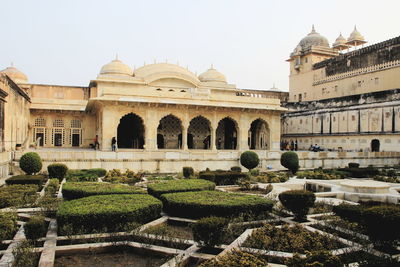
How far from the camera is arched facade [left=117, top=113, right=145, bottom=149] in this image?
1042 inches

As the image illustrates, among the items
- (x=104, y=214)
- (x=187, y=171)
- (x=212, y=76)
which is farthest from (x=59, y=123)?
(x=104, y=214)

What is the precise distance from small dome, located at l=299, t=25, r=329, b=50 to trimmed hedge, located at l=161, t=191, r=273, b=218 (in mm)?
34300

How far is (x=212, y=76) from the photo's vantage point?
30.6 m

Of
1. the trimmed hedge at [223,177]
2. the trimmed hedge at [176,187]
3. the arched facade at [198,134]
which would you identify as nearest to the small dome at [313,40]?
the arched facade at [198,134]

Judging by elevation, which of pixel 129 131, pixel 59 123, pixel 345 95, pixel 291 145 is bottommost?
pixel 291 145

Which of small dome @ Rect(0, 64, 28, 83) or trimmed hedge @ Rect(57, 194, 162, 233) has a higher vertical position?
small dome @ Rect(0, 64, 28, 83)

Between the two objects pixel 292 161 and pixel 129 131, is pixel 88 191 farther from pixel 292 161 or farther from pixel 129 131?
pixel 129 131

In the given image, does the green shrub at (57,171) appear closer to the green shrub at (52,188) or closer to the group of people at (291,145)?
the green shrub at (52,188)

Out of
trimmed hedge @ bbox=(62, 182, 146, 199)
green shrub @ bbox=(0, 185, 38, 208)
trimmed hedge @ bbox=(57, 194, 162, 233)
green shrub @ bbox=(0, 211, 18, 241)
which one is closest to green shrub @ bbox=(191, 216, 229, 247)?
trimmed hedge @ bbox=(57, 194, 162, 233)

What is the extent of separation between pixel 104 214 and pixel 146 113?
16041 mm

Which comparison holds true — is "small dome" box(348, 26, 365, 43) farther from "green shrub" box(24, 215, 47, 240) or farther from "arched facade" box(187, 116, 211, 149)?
"green shrub" box(24, 215, 47, 240)

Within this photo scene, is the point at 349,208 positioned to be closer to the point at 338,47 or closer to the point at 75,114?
the point at 75,114

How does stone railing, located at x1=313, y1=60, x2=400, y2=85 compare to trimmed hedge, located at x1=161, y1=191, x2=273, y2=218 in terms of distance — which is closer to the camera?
trimmed hedge, located at x1=161, y1=191, x2=273, y2=218

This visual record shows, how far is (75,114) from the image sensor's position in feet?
91.5
